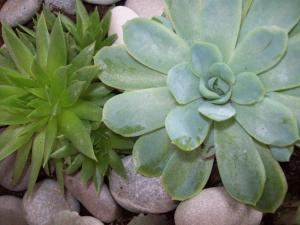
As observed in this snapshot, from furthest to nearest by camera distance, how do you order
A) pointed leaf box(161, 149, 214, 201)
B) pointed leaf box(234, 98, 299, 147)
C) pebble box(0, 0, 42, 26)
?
pebble box(0, 0, 42, 26) → pointed leaf box(161, 149, 214, 201) → pointed leaf box(234, 98, 299, 147)

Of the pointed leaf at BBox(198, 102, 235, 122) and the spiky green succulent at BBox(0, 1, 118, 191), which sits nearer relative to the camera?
the pointed leaf at BBox(198, 102, 235, 122)

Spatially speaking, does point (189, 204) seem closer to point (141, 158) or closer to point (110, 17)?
point (141, 158)

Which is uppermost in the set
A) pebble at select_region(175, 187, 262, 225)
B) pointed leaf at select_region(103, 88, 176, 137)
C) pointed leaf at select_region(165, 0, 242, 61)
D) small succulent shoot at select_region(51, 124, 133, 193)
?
pointed leaf at select_region(165, 0, 242, 61)

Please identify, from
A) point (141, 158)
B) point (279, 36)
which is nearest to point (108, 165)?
point (141, 158)

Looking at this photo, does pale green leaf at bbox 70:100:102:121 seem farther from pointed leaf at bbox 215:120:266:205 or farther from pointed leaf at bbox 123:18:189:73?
pointed leaf at bbox 215:120:266:205

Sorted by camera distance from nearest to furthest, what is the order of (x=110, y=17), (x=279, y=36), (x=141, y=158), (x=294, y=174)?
(x=279, y=36) → (x=141, y=158) → (x=294, y=174) → (x=110, y=17)

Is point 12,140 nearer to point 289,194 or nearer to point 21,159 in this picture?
point 21,159

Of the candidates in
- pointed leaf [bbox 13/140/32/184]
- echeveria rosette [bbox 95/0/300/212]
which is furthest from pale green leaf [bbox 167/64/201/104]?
pointed leaf [bbox 13/140/32/184]
